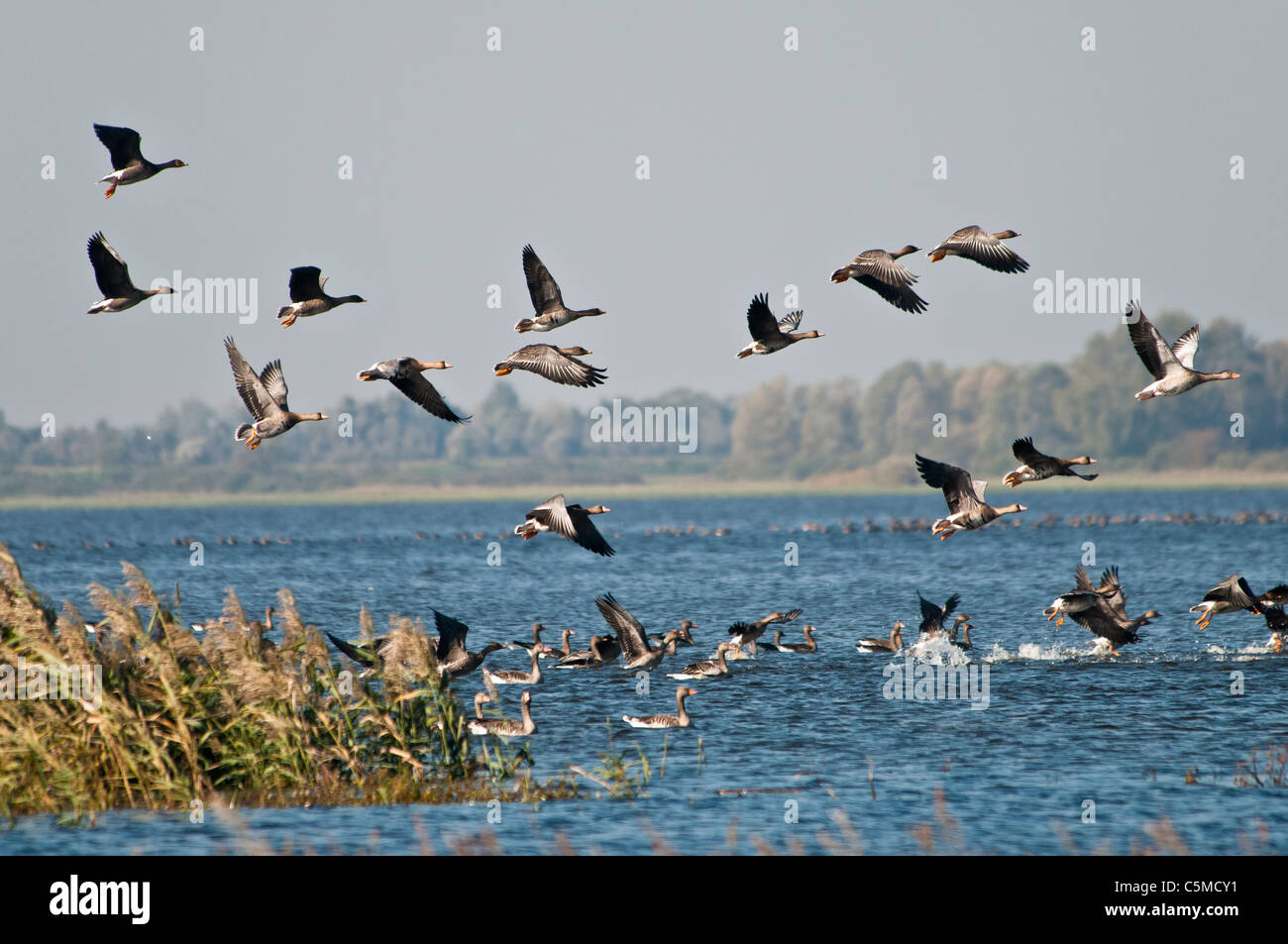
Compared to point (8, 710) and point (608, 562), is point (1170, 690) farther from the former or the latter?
point (608, 562)

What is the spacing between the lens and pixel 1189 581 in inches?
2224

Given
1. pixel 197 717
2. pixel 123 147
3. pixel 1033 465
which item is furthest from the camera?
pixel 123 147

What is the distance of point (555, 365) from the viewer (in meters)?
19.5

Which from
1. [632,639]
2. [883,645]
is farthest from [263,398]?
[883,645]

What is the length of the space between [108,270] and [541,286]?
20.5ft

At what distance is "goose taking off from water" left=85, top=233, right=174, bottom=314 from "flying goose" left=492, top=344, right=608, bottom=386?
5979 millimetres

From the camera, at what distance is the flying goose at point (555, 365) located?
19.1 m

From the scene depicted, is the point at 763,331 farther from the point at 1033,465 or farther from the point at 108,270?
the point at 108,270

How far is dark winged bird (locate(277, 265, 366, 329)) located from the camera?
20.8 metres

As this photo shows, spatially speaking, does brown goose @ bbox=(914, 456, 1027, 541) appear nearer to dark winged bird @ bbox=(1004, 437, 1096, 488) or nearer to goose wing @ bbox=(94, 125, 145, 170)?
dark winged bird @ bbox=(1004, 437, 1096, 488)

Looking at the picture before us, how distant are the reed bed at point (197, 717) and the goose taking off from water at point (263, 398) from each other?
3.31 metres

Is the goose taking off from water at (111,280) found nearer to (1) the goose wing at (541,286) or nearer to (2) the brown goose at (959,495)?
(1) the goose wing at (541,286)

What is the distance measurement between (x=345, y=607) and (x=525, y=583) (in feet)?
50.6
